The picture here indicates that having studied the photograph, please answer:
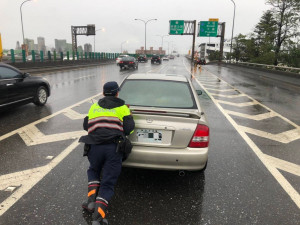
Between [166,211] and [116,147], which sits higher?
[116,147]

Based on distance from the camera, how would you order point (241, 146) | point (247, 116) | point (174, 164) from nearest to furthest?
point (174, 164) < point (241, 146) < point (247, 116)

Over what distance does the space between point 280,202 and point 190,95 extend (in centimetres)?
204

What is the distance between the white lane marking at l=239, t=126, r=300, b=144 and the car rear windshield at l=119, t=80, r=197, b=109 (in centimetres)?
309

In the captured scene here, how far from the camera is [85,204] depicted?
3141 mm

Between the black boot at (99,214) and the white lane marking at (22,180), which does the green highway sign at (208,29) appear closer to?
the white lane marking at (22,180)

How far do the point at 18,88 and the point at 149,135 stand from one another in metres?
5.99

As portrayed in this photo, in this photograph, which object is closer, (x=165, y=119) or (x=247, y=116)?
(x=165, y=119)

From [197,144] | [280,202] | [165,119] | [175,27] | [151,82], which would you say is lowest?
[280,202]

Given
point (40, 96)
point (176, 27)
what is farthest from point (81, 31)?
point (40, 96)

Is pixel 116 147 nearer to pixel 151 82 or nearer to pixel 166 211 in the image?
pixel 166 211

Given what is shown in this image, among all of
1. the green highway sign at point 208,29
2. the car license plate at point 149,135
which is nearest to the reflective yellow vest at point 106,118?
the car license plate at point 149,135

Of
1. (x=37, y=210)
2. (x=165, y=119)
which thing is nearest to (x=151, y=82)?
(x=165, y=119)

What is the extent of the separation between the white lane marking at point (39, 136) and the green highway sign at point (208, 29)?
51.6m

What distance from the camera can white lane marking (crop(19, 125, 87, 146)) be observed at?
556cm
